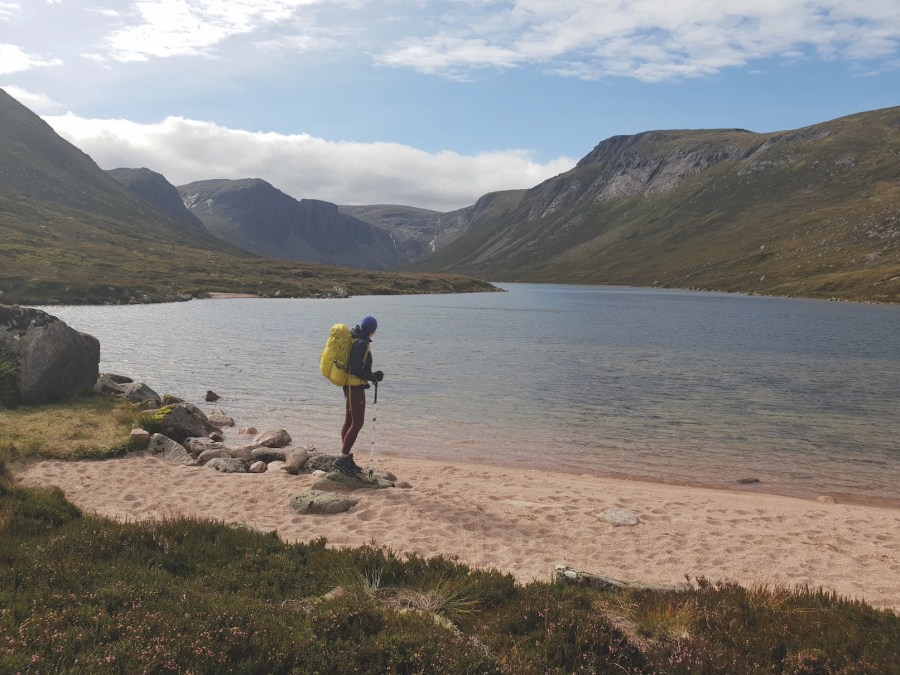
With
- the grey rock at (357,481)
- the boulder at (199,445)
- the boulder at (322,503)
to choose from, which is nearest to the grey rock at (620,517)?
the grey rock at (357,481)

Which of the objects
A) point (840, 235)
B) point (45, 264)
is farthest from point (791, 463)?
point (840, 235)

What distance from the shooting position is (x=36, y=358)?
70.9 ft

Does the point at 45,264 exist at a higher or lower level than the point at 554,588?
higher

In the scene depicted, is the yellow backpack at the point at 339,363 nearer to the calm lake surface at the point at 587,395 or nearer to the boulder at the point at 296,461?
the boulder at the point at 296,461

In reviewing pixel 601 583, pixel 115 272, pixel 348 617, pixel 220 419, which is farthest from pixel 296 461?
pixel 115 272

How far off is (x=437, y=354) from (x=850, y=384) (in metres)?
29.0

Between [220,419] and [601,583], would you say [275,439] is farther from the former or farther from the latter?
[601,583]

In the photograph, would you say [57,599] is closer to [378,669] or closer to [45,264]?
[378,669]

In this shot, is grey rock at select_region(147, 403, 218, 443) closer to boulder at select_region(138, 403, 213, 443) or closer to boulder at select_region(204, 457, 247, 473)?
boulder at select_region(138, 403, 213, 443)

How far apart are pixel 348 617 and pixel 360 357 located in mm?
8441

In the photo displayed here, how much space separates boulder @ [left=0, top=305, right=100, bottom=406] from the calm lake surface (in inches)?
266

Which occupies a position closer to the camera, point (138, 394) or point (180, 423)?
point (180, 423)

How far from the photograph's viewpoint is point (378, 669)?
19.3 feet

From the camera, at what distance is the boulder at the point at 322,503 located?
13188 millimetres
